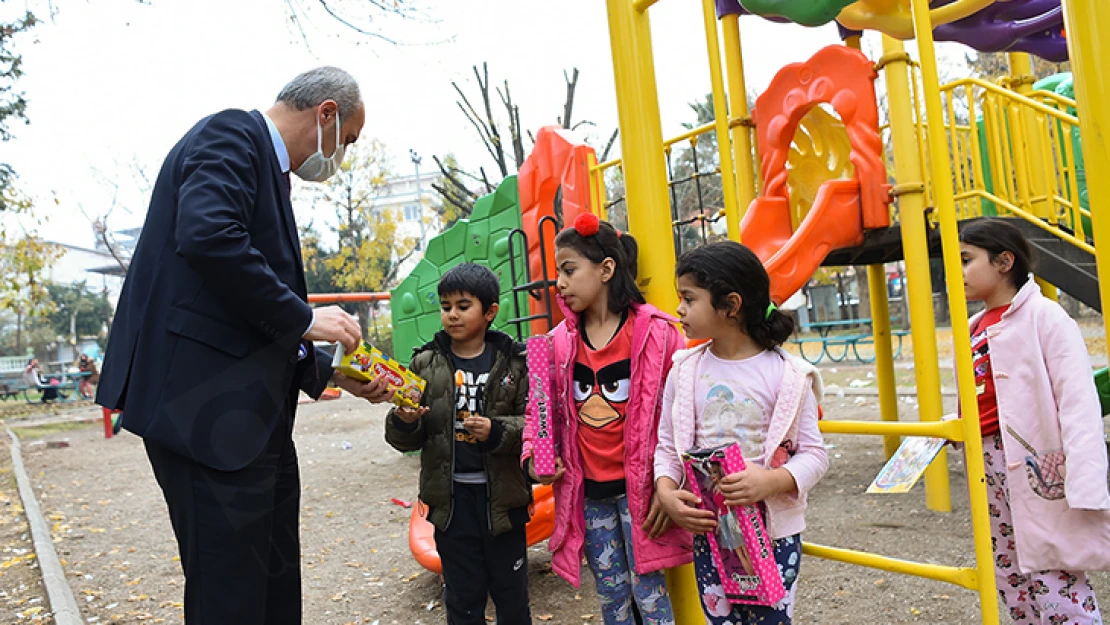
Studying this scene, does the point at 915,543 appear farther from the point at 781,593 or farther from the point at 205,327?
the point at 205,327

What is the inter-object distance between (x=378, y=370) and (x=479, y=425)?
1.29ft

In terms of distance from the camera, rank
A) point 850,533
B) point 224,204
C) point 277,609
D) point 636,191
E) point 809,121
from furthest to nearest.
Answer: point 809,121, point 850,533, point 636,191, point 277,609, point 224,204

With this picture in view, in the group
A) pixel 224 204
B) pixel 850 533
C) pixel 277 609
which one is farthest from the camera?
pixel 850 533

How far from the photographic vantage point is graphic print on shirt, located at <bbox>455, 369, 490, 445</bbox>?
8.64ft

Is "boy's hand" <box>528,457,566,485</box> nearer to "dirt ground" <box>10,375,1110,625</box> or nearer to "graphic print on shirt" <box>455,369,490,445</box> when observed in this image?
"graphic print on shirt" <box>455,369,490,445</box>

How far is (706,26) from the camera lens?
14.3ft

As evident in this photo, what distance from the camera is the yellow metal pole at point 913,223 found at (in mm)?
4133

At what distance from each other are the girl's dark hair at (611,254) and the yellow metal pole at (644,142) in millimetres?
117

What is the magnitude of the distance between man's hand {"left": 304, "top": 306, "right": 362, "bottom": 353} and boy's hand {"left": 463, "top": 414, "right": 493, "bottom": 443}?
1.94ft

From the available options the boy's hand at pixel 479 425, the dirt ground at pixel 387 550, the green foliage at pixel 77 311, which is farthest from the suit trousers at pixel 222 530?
the green foliage at pixel 77 311

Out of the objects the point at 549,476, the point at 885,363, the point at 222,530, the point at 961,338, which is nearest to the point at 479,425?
the point at 549,476

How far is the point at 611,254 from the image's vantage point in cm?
247

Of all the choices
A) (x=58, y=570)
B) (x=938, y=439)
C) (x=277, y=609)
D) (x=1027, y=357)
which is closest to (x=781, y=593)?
(x=938, y=439)

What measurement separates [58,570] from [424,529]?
229cm
